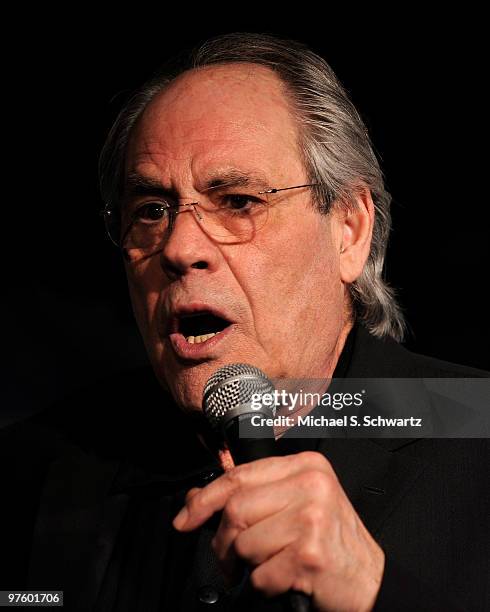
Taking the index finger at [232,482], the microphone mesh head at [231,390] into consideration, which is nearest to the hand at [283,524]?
the index finger at [232,482]

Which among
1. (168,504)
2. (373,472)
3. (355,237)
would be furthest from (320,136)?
(168,504)

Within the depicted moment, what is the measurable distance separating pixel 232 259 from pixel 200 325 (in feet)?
0.61

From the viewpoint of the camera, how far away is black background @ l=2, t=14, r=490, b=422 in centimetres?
261

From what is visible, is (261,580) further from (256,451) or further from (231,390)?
(231,390)

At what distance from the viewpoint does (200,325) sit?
6.82ft

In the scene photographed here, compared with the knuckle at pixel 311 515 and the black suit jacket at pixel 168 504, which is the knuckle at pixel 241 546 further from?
the black suit jacket at pixel 168 504

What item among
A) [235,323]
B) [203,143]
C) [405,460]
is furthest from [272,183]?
[405,460]

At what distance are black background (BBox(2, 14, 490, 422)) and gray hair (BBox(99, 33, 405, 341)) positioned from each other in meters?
0.19

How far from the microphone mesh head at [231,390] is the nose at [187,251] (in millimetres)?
557

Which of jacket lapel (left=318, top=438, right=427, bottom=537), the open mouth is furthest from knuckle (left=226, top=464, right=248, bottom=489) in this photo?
the open mouth

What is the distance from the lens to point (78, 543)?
2131 millimetres

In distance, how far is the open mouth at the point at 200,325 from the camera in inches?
80.7

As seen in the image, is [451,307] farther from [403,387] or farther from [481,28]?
[481,28]

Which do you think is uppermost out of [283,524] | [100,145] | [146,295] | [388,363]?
[100,145]
